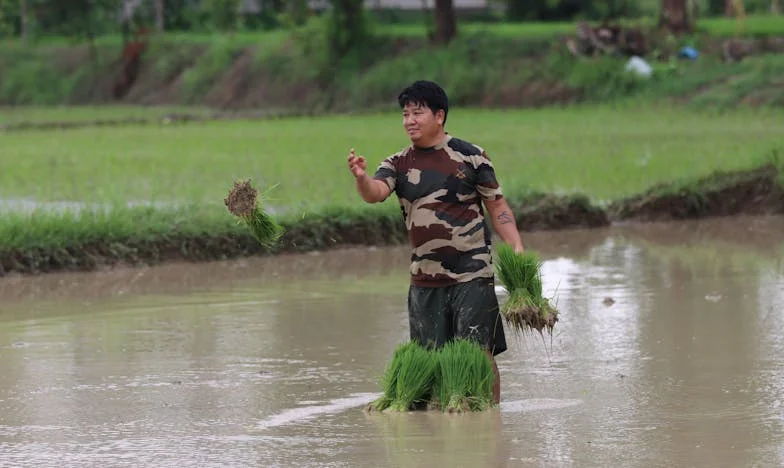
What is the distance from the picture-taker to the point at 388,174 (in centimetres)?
747

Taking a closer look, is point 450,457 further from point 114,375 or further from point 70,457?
point 114,375

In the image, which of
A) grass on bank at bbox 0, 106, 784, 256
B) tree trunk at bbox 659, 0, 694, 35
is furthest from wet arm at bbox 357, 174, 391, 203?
tree trunk at bbox 659, 0, 694, 35

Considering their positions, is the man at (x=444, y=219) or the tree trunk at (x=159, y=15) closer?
the man at (x=444, y=219)

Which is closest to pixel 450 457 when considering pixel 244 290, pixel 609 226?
pixel 244 290

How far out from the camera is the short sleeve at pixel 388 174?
7.43 metres

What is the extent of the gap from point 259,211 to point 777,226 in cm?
840

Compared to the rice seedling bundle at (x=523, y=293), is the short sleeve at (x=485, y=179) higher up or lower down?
higher up

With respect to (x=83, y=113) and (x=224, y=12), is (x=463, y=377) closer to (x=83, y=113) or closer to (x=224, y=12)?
(x=83, y=113)

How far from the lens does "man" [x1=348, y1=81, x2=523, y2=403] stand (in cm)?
745

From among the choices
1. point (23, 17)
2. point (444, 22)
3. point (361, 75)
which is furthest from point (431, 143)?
point (23, 17)

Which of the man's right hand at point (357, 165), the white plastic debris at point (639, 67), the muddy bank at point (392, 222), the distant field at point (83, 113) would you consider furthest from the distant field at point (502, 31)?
the man's right hand at point (357, 165)

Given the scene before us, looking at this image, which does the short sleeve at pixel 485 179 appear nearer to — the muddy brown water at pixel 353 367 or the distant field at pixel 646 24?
the muddy brown water at pixel 353 367

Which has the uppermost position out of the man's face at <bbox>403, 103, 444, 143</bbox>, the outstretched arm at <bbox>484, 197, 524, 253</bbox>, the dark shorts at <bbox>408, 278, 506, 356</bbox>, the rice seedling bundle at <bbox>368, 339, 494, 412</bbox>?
the man's face at <bbox>403, 103, 444, 143</bbox>

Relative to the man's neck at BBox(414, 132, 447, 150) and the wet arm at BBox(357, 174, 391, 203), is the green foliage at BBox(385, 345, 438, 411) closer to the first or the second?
the wet arm at BBox(357, 174, 391, 203)
